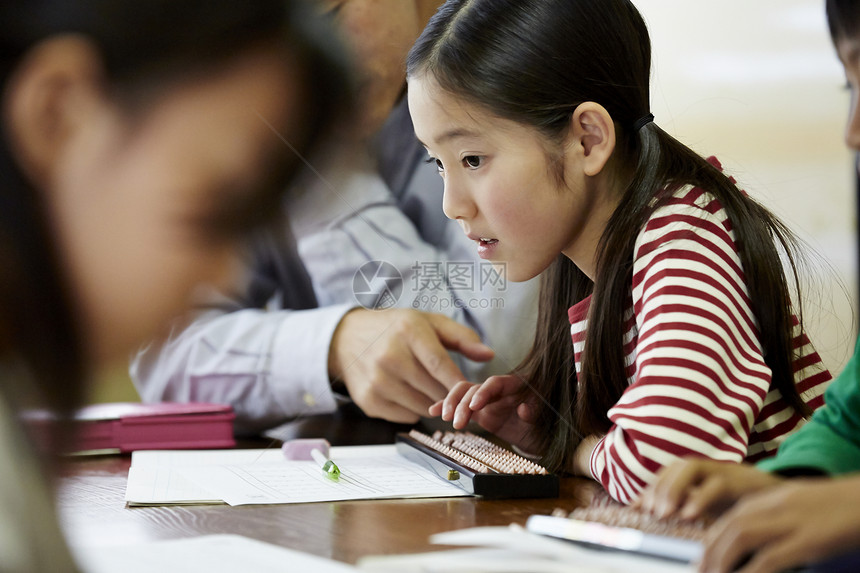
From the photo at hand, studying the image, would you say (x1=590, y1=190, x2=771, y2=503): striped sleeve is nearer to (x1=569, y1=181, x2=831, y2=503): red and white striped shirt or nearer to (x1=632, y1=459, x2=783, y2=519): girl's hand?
(x1=569, y1=181, x2=831, y2=503): red and white striped shirt

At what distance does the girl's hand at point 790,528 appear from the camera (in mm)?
372

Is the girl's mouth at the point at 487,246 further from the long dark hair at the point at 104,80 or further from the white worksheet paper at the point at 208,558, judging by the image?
the long dark hair at the point at 104,80

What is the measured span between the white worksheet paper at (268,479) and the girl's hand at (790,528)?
0.39m

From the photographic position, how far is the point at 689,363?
0.70m

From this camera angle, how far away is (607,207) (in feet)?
3.04

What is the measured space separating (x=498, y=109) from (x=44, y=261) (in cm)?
65

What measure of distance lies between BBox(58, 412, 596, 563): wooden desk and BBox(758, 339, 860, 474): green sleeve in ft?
0.65

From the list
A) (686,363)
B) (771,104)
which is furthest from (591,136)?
(771,104)

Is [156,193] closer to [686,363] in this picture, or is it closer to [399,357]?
[686,363]

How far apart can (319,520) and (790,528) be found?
0.36m

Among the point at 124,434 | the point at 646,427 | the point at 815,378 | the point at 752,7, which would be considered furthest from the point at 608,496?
the point at 752,7

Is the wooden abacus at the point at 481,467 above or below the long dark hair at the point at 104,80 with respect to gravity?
below

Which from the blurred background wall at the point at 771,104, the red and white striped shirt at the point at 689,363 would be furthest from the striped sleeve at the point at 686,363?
the blurred background wall at the point at 771,104

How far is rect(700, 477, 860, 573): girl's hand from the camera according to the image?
372mm
